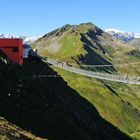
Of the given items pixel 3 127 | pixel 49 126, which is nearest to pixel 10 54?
pixel 49 126

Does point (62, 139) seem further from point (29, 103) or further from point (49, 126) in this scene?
point (29, 103)

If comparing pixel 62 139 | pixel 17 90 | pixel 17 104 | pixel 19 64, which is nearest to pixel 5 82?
pixel 17 90

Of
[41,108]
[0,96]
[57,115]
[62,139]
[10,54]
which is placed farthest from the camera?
[10,54]

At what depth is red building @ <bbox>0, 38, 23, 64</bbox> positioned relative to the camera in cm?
11538

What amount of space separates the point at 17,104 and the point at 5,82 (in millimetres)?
8719

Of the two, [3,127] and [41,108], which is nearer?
[3,127]

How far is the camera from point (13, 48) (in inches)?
4594

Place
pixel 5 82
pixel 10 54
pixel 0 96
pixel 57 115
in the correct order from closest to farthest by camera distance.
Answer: pixel 0 96 < pixel 5 82 < pixel 57 115 < pixel 10 54

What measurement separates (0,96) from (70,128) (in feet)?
80.2

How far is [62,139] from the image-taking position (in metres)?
68.2

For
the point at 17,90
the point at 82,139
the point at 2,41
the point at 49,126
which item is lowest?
the point at 82,139

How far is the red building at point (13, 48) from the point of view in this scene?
11538 cm

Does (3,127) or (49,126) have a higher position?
(3,127)

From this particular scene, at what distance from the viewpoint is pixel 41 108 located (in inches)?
3157
